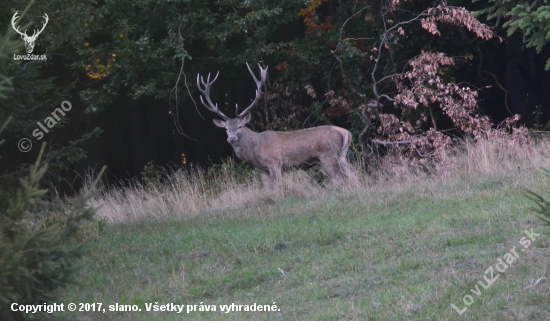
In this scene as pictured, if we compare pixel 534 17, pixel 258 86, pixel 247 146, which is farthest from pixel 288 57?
pixel 534 17

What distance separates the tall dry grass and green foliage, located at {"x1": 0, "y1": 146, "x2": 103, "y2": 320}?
282 inches

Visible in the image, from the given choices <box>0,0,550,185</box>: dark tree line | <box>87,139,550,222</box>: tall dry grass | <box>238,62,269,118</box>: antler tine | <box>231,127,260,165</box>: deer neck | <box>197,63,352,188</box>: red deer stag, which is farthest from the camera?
<box>0,0,550,185</box>: dark tree line

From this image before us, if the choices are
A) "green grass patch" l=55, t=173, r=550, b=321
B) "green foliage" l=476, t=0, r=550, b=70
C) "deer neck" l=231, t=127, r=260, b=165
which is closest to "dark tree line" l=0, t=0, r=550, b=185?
"green foliage" l=476, t=0, r=550, b=70

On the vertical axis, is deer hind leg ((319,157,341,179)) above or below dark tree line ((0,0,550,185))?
below

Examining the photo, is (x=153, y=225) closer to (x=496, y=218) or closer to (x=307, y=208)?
(x=307, y=208)

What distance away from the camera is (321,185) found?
48.1 feet

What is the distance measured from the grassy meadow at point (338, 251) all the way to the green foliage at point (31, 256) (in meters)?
0.41

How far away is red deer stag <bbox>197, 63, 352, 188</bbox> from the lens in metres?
14.8

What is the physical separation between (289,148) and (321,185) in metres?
0.92

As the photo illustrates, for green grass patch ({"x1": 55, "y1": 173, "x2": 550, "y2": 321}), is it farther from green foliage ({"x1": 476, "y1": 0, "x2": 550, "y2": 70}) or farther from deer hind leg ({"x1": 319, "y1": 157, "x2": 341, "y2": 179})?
green foliage ({"x1": 476, "y1": 0, "x2": 550, "y2": 70})

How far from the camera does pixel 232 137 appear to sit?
579 inches

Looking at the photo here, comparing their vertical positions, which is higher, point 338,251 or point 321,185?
point 338,251

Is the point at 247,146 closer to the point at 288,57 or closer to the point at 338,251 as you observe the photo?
the point at 288,57

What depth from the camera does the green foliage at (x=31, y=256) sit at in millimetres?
5012
